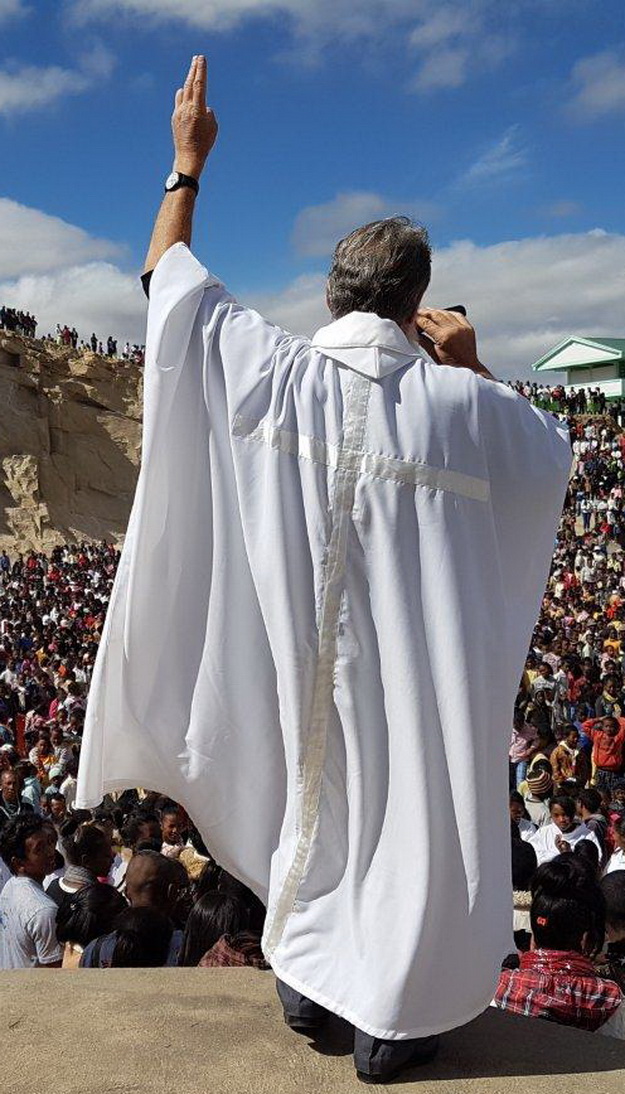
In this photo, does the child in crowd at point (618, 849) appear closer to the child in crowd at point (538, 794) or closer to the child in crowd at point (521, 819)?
the child in crowd at point (521, 819)

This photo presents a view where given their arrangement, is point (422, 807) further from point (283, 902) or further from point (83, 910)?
point (83, 910)

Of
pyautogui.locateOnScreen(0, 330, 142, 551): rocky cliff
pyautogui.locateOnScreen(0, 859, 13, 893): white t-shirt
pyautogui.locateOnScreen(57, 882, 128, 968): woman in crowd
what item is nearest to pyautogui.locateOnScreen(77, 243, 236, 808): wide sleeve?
pyautogui.locateOnScreen(57, 882, 128, 968): woman in crowd

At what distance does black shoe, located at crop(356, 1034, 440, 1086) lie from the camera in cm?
179

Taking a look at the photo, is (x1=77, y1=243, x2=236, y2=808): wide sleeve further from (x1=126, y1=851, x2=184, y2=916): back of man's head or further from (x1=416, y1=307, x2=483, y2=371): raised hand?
(x1=126, y1=851, x2=184, y2=916): back of man's head

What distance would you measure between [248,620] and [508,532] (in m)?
0.49

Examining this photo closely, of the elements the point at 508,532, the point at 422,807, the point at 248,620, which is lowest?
the point at 422,807

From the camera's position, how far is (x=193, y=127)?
2.10 metres

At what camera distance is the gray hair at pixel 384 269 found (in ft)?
6.28

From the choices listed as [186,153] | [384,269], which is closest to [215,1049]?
[384,269]

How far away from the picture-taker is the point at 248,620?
1941 mm

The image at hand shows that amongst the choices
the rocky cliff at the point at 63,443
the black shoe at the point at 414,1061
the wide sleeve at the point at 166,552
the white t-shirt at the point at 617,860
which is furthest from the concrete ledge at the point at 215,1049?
the rocky cliff at the point at 63,443

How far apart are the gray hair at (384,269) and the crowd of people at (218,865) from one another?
1157mm

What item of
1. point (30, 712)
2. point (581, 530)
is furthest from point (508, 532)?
point (581, 530)

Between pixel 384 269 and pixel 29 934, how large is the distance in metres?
2.70
